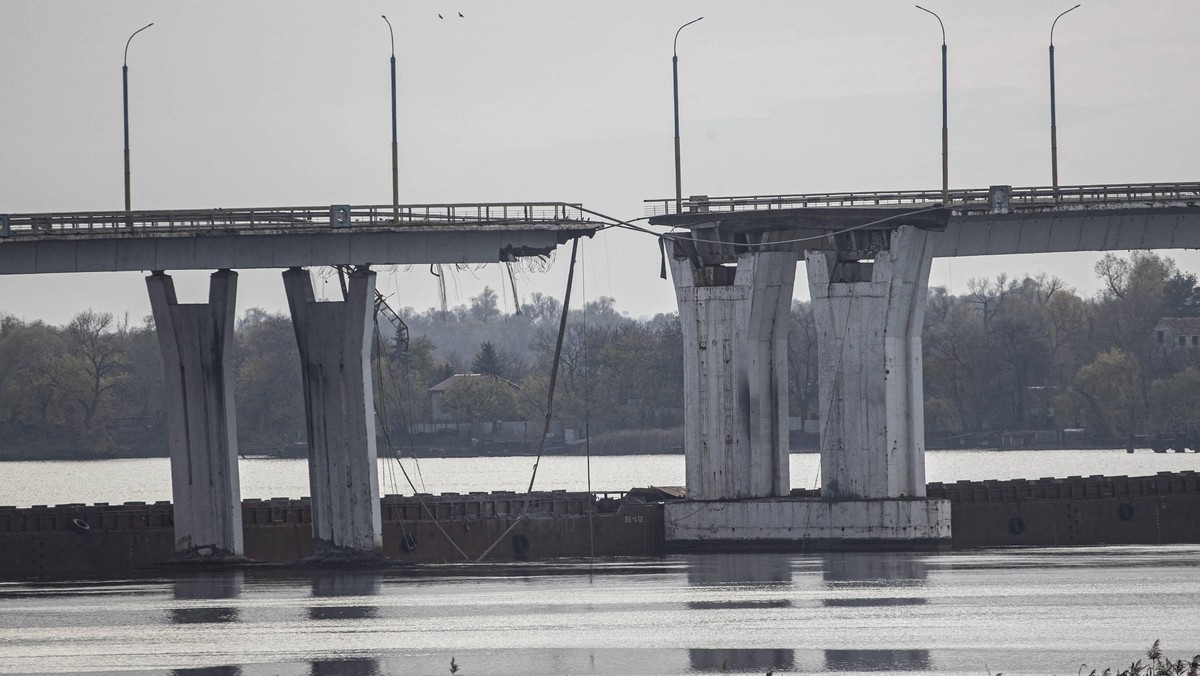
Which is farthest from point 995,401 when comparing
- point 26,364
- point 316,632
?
point 316,632

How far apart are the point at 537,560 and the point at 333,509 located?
1055 centimetres

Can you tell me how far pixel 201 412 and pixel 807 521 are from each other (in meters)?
22.3

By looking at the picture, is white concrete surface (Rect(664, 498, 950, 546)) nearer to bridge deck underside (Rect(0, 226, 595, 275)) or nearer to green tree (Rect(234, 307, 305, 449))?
bridge deck underside (Rect(0, 226, 595, 275))

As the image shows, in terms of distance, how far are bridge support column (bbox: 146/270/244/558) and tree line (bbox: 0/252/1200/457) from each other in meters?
110

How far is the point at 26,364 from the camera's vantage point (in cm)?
19262

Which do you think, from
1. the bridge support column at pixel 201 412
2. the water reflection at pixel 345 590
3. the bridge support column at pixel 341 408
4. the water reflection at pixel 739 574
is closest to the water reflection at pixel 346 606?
the water reflection at pixel 345 590

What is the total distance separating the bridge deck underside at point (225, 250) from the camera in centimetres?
6334

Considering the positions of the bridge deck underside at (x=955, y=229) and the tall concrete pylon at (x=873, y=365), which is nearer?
the tall concrete pylon at (x=873, y=365)

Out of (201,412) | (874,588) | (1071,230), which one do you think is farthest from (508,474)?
(874,588)

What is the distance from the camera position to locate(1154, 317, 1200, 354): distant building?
609 ft

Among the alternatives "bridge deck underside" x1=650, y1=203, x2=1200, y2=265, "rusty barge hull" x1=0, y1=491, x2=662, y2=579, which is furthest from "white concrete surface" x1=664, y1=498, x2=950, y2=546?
"bridge deck underside" x1=650, y1=203, x2=1200, y2=265

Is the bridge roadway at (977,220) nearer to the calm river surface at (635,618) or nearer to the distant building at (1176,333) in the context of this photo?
the calm river surface at (635,618)

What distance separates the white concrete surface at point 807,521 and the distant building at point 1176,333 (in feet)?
414

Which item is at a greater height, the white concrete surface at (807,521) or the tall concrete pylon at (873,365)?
the tall concrete pylon at (873,365)
